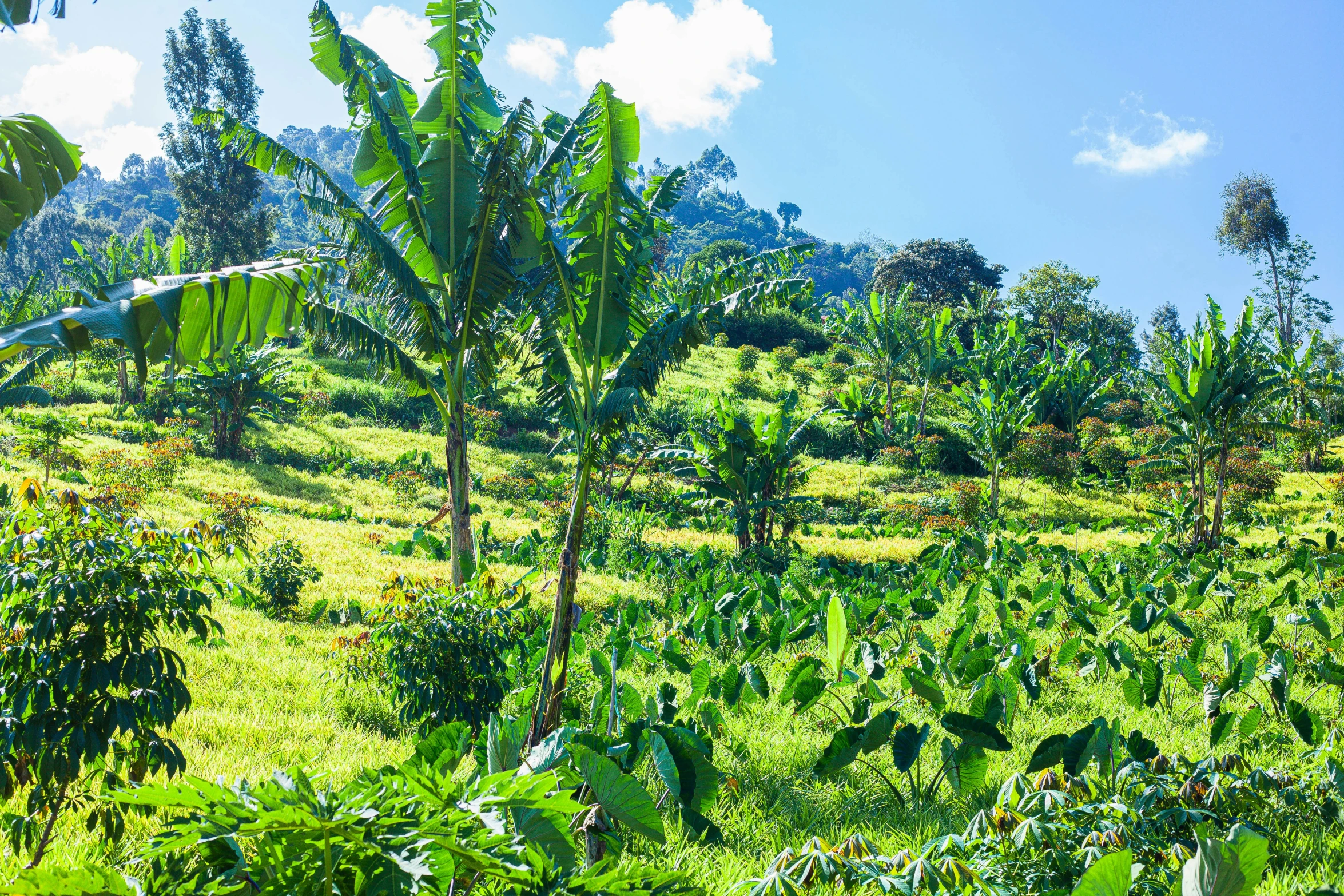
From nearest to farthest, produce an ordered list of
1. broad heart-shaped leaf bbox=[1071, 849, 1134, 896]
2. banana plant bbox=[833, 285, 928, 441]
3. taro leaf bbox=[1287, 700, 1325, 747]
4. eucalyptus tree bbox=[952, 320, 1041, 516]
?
broad heart-shaped leaf bbox=[1071, 849, 1134, 896] → taro leaf bbox=[1287, 700, 1325, 747] → eucalyptus tree bbox=[952, 320, 1041, 516] → banana plant bbox=[833, 285, 928, 441]

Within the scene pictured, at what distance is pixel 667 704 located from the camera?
13.4ft

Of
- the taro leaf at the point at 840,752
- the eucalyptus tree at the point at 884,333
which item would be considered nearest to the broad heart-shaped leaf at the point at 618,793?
the taro leaf at the point at 840,752

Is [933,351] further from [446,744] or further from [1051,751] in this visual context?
[446,744]

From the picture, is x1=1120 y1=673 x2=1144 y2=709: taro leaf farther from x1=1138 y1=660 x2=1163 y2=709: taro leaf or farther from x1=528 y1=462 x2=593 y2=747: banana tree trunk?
x1=528 y1=462 x2=593 y2=747: banana tree trunk

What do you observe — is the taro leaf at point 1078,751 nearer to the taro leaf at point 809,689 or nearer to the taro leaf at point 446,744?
the taro leaf at point 809,689

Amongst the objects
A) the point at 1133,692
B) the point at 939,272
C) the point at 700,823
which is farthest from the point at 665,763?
the point at 939,272

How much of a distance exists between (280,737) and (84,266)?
19561 millimetres

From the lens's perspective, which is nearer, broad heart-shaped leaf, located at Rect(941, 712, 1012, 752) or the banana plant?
broad heart-shaped leaf, located at Rect(941, 712, 1012, 752)

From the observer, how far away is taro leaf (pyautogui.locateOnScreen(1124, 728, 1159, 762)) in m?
3.56

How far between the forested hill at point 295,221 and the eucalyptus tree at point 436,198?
40.8 m

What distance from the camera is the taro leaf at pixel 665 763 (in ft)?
9.73

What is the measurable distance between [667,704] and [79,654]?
8.28 ft

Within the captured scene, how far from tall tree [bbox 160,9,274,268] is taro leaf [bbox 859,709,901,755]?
88.9 ft

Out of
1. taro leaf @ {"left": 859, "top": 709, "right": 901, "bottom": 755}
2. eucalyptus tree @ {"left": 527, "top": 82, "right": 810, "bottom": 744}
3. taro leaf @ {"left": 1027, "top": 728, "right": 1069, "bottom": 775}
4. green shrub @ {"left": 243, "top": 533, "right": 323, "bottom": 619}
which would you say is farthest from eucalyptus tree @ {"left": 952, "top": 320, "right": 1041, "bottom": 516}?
taro leaf @ {"left": 859, "top": 709, "right": 901, "bottom": 755}
